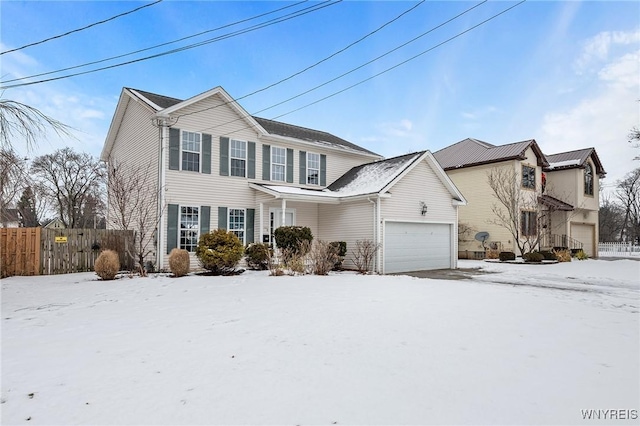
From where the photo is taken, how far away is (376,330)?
5.41 m

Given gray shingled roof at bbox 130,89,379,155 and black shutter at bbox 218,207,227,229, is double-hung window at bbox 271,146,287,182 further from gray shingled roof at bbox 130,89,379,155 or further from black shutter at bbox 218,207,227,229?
black shutter at bbox 218,207,227,229

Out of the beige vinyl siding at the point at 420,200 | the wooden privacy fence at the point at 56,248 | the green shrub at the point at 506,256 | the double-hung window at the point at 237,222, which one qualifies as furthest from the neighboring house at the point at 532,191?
the wooden privacy fence at the point at 56,248

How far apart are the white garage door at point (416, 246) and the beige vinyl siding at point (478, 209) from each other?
23.2 feet

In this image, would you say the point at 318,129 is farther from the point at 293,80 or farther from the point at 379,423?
the point at 379,423

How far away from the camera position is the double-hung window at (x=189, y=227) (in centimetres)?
1373

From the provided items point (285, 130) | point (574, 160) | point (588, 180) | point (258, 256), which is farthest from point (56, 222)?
point (588, 180)

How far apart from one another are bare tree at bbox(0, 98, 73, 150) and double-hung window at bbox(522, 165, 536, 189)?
24164 mm

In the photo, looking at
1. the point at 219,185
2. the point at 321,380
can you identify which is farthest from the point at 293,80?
the point at 321,380

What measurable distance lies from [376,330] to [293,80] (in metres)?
11.3

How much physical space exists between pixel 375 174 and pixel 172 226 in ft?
29.6

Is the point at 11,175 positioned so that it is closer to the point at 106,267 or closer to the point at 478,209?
the point at 106,267

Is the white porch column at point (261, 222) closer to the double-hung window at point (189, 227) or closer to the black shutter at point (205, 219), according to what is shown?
the black shutter at point (205, 219)

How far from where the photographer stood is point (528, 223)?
76.1 ft

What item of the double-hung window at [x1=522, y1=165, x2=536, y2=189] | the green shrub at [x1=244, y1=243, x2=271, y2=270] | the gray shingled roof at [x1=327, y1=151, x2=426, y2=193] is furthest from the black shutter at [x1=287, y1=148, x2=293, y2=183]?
the double-hung window at [x1=522, y1=165, x2=536, y2=189]
